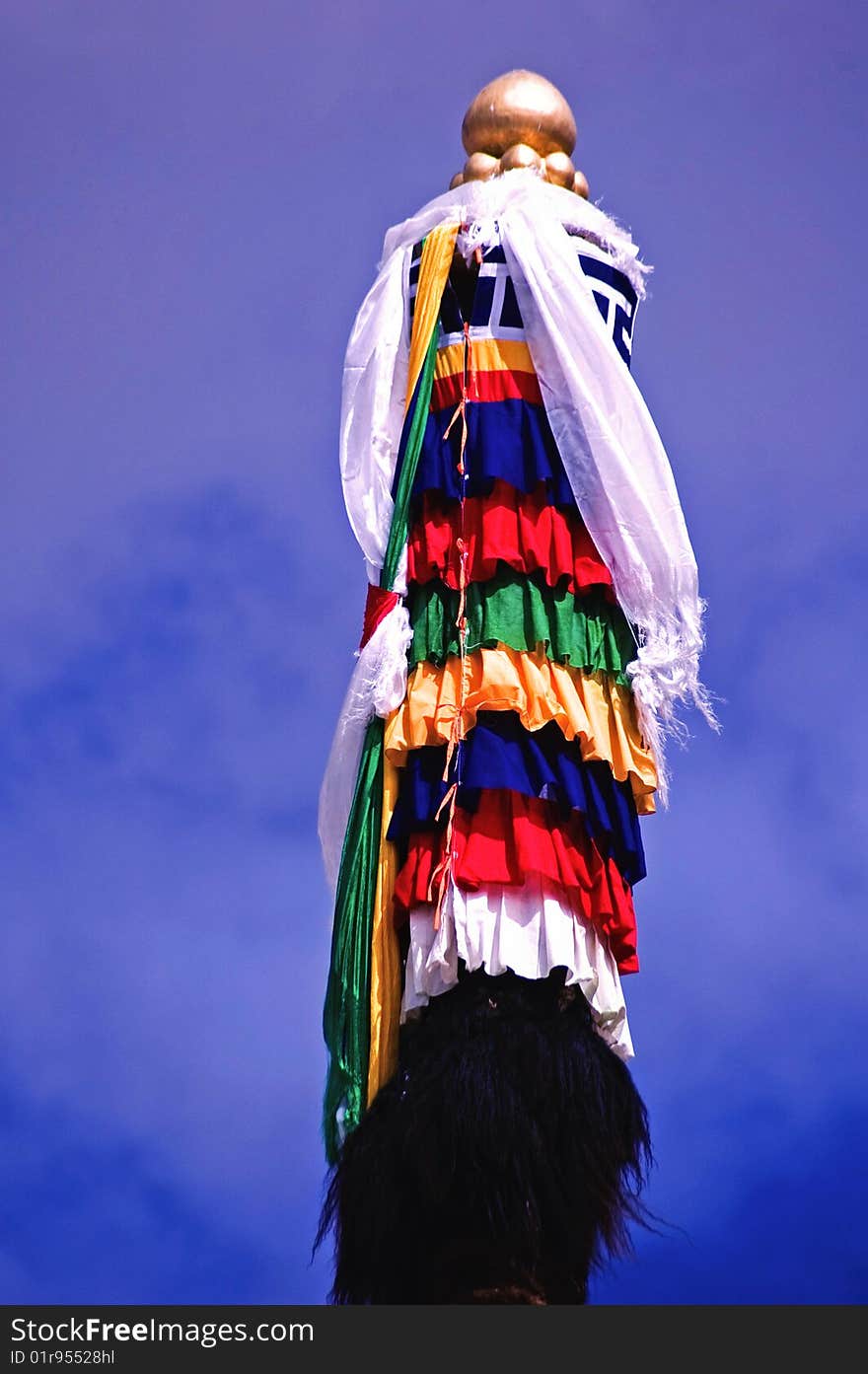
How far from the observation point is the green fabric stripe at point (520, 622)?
30.6ft

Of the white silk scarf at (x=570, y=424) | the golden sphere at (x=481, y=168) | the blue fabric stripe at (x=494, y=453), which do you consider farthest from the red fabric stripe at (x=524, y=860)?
the golden sphere at (x=481, y=168)

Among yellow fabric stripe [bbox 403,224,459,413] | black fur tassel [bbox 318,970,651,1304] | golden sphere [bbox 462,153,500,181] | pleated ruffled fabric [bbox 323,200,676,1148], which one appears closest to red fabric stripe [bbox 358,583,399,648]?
pleated ruffled fabric [bbox 323,200,676,1148]

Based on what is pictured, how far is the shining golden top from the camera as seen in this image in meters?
10.4

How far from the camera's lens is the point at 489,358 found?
986 cm

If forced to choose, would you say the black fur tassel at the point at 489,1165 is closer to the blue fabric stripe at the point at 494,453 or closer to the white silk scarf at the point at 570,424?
the white silk scarf at the point at 570,424

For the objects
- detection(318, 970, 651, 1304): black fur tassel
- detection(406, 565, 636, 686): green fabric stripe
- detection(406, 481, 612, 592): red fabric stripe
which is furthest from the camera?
detection(406, 481, 612, 592): red fabric stripe

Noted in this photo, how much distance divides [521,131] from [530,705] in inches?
105

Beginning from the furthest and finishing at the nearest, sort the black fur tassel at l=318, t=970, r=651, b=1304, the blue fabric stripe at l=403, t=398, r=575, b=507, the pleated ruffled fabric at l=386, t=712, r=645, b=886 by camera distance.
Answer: the blue fabric stripe at l=403, t=398, r=575, b=507 < the pleated ruffled fabric at l=386, t=712, r=645, b=886 < the black fur tassel at l=318, t=970, r=651, b=1304

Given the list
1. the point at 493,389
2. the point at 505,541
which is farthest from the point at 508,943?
the point at 493,389

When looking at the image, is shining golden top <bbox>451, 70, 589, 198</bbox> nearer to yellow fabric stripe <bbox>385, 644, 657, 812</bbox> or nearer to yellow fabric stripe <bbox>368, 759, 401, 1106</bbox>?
yellow fabric stripe <bbox>385, 644, 657, 812</bbox>

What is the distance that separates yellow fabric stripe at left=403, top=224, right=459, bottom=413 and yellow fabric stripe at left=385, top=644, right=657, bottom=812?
1228 mm

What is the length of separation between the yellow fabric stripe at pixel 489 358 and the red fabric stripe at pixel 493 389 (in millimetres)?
22

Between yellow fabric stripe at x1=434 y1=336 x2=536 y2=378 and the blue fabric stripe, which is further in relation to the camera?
yellow fabric stripe at x1=434 y1=336 x2=536 y2=378

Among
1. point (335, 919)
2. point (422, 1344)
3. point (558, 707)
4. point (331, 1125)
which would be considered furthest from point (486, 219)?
point (422, 1344)
